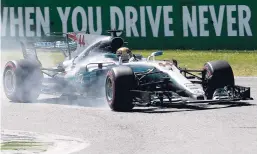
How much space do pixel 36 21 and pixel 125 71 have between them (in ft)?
47.1

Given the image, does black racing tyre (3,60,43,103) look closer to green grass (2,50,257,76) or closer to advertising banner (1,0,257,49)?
green grass (2,50,257,76)

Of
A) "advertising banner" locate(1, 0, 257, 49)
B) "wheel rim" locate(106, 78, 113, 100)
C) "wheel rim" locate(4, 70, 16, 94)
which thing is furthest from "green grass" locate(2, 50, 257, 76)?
"wheel rim" locate(106, 78, 113, 100)

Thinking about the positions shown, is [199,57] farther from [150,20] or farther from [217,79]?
[217,79]

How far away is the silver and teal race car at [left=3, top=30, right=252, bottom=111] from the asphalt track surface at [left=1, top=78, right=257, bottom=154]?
238 mm

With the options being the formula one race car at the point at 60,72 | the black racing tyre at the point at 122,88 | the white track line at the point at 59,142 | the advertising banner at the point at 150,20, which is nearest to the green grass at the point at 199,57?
the advertising banner at the point at 150,20

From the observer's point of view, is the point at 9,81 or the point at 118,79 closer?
the point at 118,79

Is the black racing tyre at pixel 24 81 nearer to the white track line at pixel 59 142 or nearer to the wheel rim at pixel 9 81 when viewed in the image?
the wheel rim at pixel 9 81

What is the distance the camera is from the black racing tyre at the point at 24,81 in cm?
1695

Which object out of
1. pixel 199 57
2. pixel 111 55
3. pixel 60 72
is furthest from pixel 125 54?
pixel 199 57

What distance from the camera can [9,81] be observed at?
1734 centimetres

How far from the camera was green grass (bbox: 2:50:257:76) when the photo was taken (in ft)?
78.6

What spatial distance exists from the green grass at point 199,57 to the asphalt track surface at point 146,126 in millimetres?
8016

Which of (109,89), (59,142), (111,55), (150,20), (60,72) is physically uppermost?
(150,20)

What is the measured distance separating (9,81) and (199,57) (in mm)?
9674
